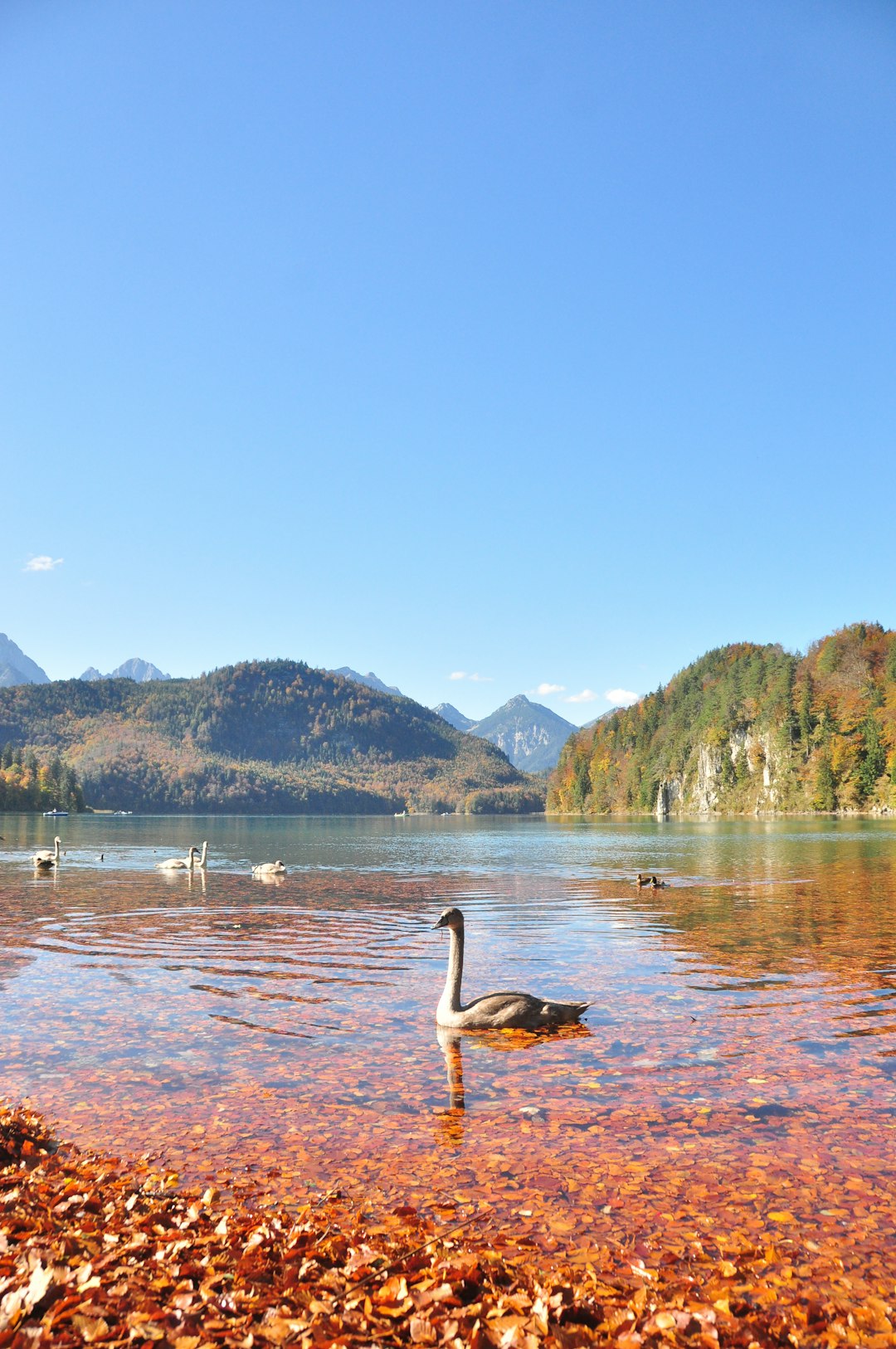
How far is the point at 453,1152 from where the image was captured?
8672mm

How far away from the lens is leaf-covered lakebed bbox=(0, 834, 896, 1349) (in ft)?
18.9

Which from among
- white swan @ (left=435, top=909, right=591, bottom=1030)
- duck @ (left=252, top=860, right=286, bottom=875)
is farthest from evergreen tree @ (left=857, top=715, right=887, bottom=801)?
white swan @ (left=435, top=909, right=591, bottom=1030)

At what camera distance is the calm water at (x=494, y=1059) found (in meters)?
8.02

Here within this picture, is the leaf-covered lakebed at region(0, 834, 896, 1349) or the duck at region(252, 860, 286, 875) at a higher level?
the leaf-covered lakebed at region(0, 834, 896, 1349)

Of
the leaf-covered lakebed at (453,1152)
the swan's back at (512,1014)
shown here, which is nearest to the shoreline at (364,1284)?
the leaf-covered lakebed at (453,1152)

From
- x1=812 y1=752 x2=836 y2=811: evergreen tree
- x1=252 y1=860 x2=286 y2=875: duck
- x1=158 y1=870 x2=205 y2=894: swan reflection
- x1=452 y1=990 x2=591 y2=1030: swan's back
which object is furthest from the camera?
x1=812 y1=752 x2=836 y2=811: evergreen tree

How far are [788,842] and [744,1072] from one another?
66477 mm

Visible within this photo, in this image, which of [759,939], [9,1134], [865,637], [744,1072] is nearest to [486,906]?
[759,939]

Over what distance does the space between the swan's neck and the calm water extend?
20.6 inches

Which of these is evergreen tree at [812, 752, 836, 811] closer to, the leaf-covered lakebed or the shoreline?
the leaf-covered lakebed

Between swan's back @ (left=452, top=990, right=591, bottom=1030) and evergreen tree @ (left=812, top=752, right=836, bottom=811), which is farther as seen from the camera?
evergreen tree @ (left=812, top=752, right=836, bottom=811)

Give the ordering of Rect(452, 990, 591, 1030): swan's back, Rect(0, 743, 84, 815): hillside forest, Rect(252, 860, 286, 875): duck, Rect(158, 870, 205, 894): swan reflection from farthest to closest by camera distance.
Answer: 1. Rect(0, 743, 84, 815): hillside forest
2. Rect(252, 860, 286, 875): duck
3. Rect(158, 870, 205, 894): swan reflection
4. Rect(452, 990, 591, 1030): swan's back

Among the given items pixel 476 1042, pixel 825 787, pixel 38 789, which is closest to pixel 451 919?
pixel 476 1042

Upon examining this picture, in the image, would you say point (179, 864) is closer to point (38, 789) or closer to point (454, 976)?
point (454, 976)
